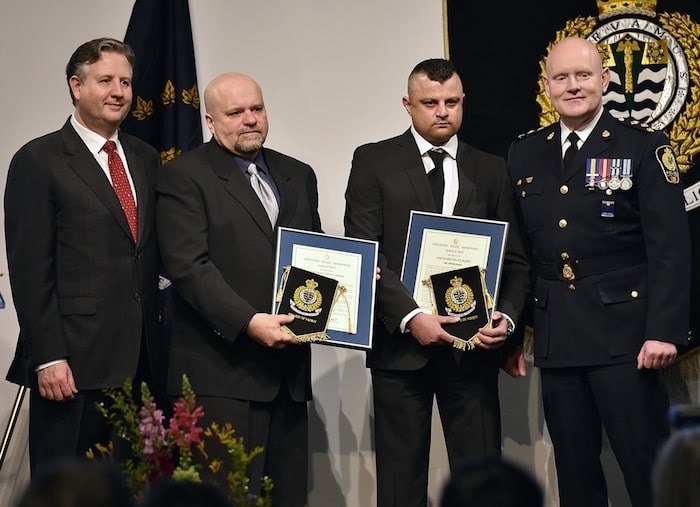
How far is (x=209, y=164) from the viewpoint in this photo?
402 centimetres

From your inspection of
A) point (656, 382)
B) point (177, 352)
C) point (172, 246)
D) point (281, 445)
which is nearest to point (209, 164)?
point (172, 246)

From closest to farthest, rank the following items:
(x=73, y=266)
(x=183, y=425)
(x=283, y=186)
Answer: (x=183, y=425), (x=73, y=266), (x=283, y=186)

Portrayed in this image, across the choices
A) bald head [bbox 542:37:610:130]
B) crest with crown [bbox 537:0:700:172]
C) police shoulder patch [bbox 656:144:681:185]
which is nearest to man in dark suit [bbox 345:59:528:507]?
bald head [bbox 542:37:610:130]

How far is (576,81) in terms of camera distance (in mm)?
4094

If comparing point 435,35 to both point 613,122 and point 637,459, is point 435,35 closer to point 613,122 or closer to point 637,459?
point 613,122

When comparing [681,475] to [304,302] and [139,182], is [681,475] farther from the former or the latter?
[139,182]

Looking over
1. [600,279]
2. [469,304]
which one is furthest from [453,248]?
[600,279]

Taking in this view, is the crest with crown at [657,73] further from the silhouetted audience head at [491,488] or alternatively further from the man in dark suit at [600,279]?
the silhouetted audience head at [491,488]

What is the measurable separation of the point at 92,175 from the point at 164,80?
45.8 inches

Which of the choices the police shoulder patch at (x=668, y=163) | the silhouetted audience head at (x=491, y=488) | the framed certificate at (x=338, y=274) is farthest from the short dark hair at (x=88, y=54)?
the silhouetted audience head at (x=491, y=488)

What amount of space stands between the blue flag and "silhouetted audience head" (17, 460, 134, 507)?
319cm

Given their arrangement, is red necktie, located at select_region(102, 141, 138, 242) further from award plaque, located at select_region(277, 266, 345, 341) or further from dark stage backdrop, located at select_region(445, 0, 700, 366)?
dark stage backdrop, located at select_region(445, 0, 700, 366)

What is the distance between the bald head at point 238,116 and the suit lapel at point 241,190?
78 mm

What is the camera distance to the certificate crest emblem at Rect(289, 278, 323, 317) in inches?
152
